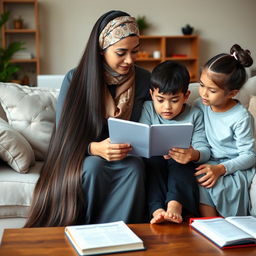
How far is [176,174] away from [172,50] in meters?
4.63

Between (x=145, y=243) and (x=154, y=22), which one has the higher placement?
(x=154, y=22)

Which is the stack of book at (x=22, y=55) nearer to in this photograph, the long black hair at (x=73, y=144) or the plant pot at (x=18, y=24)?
the plant pot at (x=18, y=24)

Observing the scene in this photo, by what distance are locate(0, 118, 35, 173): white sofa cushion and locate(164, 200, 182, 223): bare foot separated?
0.75 meters

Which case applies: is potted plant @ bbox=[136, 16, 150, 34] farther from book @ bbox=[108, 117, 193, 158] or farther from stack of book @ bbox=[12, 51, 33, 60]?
book @ bbox=[108, 117, 193, 158]

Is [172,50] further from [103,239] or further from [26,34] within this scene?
[103,239]

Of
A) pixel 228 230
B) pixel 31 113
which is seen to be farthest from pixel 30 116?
pixel 228 230

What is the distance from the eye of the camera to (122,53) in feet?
7.06

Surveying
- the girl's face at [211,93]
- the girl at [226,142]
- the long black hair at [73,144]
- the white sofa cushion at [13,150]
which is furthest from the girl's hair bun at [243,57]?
the white sofa cushion at [13,150]

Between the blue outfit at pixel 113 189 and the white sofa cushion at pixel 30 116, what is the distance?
47 cm

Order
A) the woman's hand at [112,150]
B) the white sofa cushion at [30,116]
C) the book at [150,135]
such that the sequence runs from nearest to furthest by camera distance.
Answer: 1. the book at [150,135]
2. the woman's hand at [112,150]
3. the white sofa cushion at [30,116]

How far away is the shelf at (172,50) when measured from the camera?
619 centimetres

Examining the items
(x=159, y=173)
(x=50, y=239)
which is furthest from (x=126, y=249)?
(x=159, y=173)

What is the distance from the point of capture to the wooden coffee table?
4.66 feet

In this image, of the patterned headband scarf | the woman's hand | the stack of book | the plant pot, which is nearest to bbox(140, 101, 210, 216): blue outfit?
the patterned headband scarf
